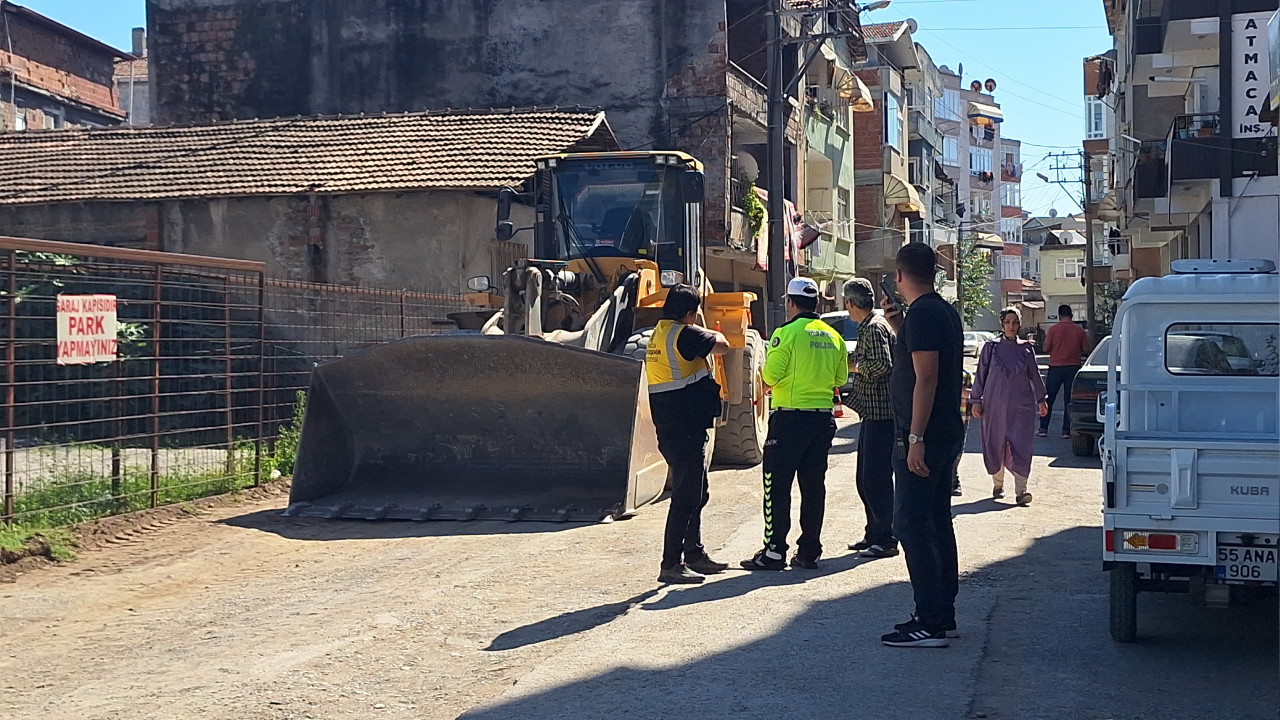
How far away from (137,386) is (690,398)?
17.9 feet

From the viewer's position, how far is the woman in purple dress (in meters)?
11.3

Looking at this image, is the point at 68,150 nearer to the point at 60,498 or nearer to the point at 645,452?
the point at 60,498

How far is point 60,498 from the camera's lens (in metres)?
9.81

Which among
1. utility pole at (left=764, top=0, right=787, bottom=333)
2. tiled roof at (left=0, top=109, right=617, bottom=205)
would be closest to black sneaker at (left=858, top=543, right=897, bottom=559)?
tiled roof at (left=0, top=109, right=617, bottom=205)

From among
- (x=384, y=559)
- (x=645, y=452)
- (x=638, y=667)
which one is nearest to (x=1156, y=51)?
(x=645, y=452)

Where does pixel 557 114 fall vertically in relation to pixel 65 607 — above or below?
above

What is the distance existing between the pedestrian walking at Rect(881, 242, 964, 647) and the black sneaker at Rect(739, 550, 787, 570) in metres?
1.74

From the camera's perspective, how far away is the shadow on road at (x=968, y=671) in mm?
5340

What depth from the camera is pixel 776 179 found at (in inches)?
985

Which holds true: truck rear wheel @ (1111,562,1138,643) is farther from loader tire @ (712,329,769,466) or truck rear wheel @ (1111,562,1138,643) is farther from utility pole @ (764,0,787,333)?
utility pole @ (764,0,787,333)

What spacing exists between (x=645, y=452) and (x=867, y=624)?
12.2ft

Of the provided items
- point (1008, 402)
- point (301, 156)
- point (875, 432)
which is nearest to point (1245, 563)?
point (875, 432)

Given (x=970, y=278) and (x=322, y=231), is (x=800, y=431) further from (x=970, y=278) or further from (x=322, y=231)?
(x=970, y=278)

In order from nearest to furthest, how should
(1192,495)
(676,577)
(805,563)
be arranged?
(1192,495), (676,577), (805,563)
